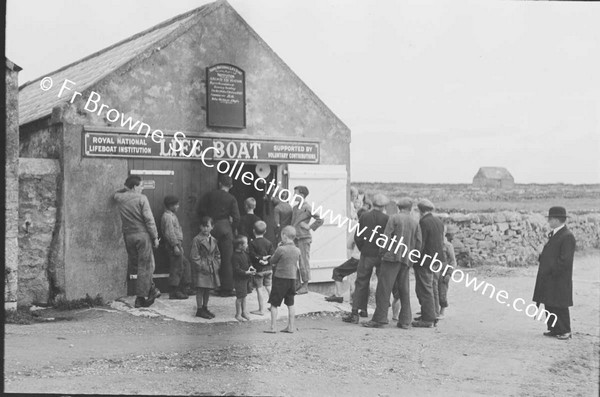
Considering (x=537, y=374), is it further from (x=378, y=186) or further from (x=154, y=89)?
(x=378, y=186)

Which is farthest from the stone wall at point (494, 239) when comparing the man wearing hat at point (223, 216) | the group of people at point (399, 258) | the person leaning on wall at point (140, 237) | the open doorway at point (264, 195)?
the person leaning on wall at point (140, 237)

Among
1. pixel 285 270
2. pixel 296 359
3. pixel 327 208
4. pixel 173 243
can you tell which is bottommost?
pixel 296 359

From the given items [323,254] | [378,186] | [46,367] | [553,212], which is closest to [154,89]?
[323,254]

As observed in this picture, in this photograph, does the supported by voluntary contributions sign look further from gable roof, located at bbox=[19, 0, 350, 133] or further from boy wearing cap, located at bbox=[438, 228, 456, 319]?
boy wearing cap, located at bbox=[438, 228, 456, 319]

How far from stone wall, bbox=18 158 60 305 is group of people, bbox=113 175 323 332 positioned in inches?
36.0

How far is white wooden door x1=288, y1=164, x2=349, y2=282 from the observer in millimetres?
12070

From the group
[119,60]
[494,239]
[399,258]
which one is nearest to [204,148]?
[119,60]

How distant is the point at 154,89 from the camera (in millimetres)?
10641

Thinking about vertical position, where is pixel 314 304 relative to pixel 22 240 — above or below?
below

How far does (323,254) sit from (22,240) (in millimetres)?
4818

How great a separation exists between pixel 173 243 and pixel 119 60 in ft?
9.76

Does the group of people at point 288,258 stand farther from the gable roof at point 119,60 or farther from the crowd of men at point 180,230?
the gable roof at point 119,60

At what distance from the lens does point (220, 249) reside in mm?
10281

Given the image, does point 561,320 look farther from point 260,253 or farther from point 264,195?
point 264,195
